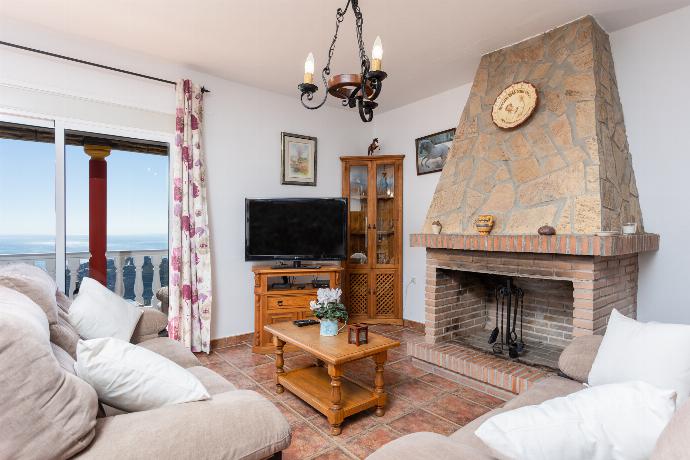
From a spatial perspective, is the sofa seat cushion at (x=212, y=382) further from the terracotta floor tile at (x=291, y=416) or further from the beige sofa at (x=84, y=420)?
the terracotta floor tile at (x=291, y=416)

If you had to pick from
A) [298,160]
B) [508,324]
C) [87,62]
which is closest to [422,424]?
[508,324]

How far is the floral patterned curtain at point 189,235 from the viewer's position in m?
3.36

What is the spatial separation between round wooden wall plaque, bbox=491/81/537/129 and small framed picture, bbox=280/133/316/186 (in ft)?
6.66

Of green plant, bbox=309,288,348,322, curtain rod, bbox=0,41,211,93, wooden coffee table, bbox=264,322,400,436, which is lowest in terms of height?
wooden coffee table, bbox=264,322,400,436

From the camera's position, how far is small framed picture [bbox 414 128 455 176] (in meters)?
4.04

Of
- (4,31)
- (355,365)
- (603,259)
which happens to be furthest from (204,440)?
(4,31)

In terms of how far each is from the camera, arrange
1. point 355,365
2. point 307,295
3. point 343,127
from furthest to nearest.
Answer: point 343,127
point 307,295
point 355,365

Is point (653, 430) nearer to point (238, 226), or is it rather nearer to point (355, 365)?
point (355, 365)

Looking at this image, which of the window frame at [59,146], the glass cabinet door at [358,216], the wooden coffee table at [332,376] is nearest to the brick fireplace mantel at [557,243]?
the wooden coffee table at [332,376]

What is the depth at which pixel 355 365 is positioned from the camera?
124 inches

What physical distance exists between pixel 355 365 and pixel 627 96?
2.99m

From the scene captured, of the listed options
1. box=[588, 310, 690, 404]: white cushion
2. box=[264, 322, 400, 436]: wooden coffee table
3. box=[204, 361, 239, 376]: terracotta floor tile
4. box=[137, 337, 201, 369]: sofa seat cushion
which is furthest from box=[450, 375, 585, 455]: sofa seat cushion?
box=[204, 361, 239, 376]: terracotta floor tile

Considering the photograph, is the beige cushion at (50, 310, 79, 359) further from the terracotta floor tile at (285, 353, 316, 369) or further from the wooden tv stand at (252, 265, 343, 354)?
the wooden tv stand at (252, 265, 343, 354)

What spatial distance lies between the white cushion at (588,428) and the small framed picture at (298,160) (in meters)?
3.54
